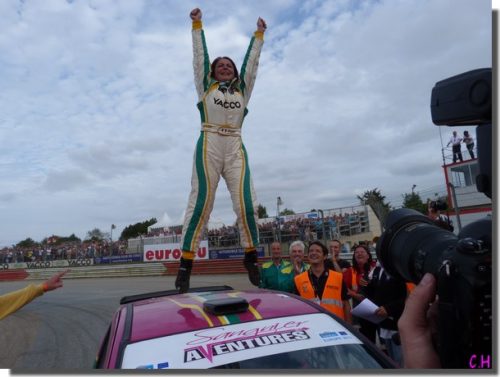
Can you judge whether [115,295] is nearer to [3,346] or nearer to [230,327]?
[3,346]

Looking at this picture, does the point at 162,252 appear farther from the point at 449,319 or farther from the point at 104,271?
the point at 449,319

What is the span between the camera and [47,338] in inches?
246

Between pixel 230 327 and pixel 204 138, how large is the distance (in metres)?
2.56

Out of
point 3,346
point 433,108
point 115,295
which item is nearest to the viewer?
point 433,108

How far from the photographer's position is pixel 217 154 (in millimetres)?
4129

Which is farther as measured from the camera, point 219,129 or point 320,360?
point 219,129

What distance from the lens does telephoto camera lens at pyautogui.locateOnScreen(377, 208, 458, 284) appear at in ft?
4.22

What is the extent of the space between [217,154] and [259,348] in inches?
103

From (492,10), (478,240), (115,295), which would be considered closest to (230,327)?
(478,240)

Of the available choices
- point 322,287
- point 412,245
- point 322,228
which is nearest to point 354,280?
point 322,287

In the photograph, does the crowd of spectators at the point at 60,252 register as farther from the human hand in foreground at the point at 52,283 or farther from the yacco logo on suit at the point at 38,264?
the human hand in foreground at the point at 52,283

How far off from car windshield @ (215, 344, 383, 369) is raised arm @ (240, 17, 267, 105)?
300 cm

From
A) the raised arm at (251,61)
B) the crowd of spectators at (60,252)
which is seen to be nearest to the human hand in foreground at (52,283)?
the raised arm at (251,61)

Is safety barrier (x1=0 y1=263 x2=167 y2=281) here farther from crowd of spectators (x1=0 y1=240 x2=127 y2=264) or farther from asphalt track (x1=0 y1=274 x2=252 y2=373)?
asphalt track (x1=0 y1=274 x2=252 y2=373)
